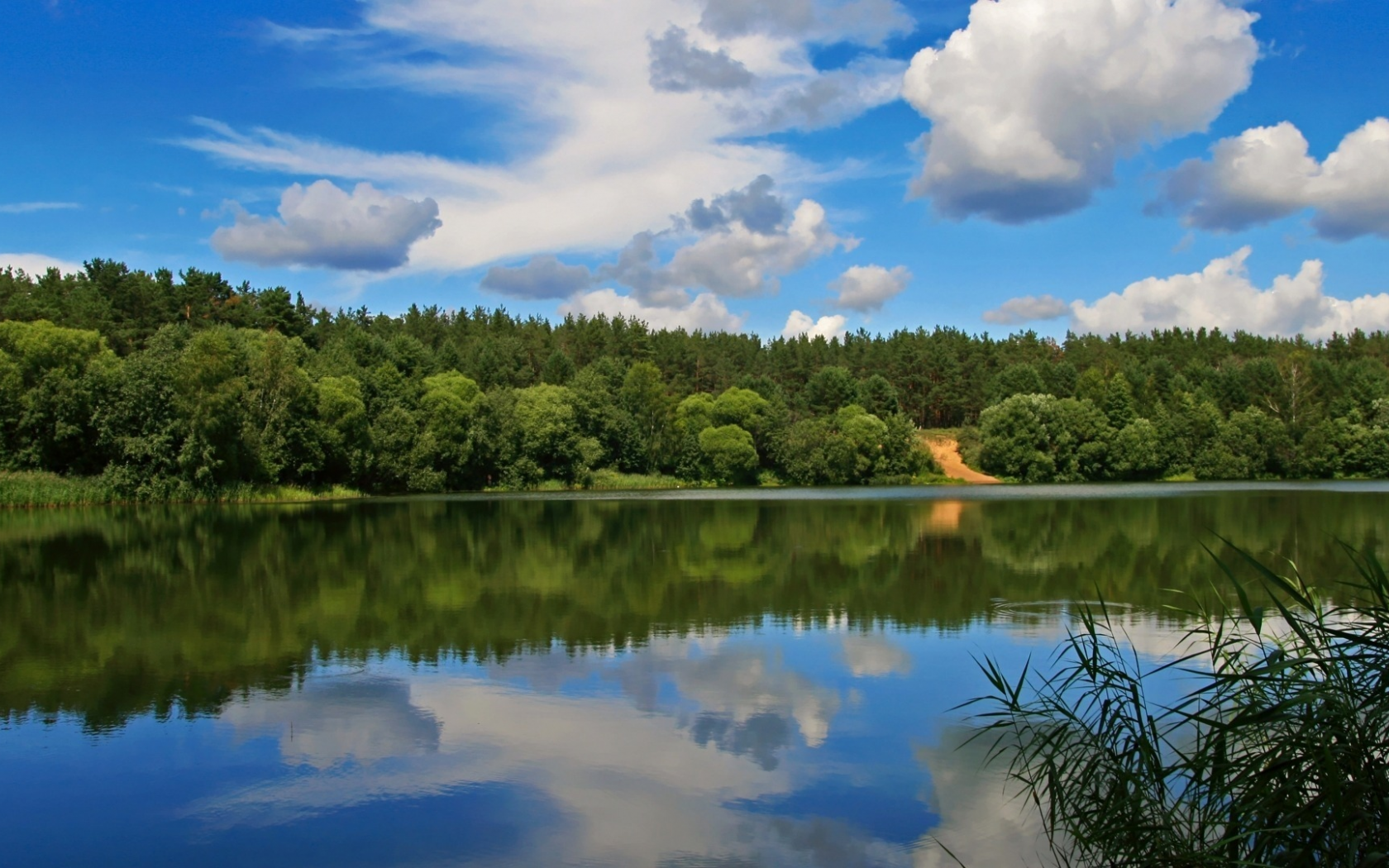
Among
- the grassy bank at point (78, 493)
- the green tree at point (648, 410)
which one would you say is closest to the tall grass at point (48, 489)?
the grassy bank at point (78, 493)

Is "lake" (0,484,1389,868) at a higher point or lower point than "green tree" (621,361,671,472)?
lower

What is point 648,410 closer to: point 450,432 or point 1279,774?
point 450,432

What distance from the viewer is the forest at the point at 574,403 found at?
58.0m

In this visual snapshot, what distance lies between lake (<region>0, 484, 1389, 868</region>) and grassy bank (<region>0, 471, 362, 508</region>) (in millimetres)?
25765

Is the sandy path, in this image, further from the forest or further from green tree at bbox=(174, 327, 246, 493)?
green tree at bbox=(174, 327, 246, 493)

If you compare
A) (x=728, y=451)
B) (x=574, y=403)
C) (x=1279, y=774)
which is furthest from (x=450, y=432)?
(x=1279, y=774)

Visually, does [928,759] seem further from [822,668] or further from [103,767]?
[103,767]

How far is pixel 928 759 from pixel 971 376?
358 feet

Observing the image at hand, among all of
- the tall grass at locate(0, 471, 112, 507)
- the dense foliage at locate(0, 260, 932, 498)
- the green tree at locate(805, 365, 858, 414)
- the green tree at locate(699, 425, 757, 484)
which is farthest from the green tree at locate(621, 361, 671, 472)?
the tall grass at locate(0, 471, 112, 507)

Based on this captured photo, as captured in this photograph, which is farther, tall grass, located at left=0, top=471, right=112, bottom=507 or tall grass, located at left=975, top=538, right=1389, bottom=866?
tall grass, located at left=0, top=471, right=112, bottom=507

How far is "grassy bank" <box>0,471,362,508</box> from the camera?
52.5m

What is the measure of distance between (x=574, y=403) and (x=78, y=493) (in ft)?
122

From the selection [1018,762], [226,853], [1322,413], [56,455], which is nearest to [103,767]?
[226,853]

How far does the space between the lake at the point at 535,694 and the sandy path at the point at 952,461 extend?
58436 mm
